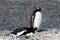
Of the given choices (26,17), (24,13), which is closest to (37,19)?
(26,17)

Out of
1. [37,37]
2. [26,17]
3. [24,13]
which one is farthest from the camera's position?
[24,13]

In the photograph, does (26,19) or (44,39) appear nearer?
(44,39)

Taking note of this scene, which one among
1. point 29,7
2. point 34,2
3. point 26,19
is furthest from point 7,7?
point 26,19

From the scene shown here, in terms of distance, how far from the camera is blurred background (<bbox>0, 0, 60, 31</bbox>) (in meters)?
20.1

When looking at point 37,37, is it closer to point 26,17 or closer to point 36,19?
point 36,19

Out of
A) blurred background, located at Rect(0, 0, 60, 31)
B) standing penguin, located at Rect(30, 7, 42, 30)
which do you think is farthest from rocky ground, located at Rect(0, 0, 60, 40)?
standing penguin, located at Rect(30, 7, 42, 30)

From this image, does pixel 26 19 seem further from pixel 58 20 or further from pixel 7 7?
pixel 7 7

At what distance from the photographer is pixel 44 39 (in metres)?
13.3

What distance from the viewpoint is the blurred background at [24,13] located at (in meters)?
20.1

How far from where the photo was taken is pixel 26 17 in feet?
77.7

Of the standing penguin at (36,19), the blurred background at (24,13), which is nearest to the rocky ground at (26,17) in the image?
the blurred background at (24,13)

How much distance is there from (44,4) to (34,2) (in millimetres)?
1758

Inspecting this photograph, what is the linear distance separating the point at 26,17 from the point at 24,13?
2.04m

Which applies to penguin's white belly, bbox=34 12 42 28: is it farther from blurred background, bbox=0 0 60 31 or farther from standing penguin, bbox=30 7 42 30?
blurred background, bbox=0 0 60 31
